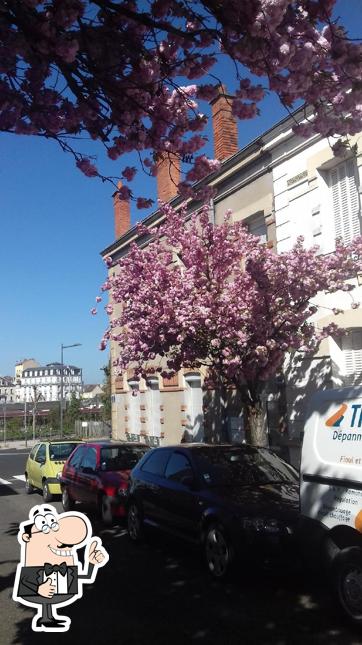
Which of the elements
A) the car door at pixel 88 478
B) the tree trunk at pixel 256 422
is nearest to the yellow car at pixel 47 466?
the car door at pixel 88 478

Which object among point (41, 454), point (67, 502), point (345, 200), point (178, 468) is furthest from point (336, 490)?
point (41, 454)

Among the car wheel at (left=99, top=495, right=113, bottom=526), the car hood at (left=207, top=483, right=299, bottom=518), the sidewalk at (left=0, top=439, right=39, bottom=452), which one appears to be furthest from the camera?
the sidewalk at (left=0, top=439, right=39, bottom=452)

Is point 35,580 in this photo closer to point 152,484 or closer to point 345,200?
point 152,484

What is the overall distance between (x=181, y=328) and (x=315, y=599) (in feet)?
17.5

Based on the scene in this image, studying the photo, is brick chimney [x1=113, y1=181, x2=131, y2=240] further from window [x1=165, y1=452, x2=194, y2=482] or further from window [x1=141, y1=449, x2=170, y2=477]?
window [x1=165, y1=452, x2=194, y2=482]

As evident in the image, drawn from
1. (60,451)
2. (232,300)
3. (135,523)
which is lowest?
(135,523)

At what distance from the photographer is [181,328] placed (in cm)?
1038

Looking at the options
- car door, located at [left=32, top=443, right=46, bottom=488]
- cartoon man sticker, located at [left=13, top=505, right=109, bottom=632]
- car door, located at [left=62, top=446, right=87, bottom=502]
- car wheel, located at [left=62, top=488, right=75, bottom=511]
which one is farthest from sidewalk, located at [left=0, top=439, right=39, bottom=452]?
cartoon man sticker, located at [left=13, top=505, right=109, bottom=632]

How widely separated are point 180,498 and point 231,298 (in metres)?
3.77

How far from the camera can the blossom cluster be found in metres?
10.1

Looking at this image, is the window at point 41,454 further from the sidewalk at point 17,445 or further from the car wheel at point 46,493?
the sidewalk at point 17,445

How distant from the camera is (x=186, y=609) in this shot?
5824mm

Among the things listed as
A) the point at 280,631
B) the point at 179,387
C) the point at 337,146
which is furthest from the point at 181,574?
the point at 179,387

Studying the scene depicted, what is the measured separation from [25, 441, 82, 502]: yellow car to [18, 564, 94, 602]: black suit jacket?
10.7 m
